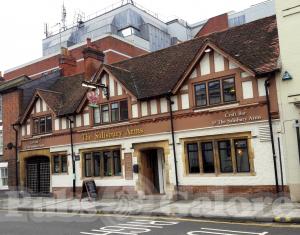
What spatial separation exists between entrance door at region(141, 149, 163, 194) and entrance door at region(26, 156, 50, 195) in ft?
25.1

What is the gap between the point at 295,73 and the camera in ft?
49.7

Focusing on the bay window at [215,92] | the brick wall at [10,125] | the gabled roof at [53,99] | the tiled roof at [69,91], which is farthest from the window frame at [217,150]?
the brick wall at [10,125]

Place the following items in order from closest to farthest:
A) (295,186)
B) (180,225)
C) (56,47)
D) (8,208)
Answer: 1. (180,225)
2. (295,186)
3. (8,208)
4. (56,47)

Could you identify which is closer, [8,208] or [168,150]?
[168,150]

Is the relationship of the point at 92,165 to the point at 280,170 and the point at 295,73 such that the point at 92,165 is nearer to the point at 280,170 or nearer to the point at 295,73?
the point at 280,170

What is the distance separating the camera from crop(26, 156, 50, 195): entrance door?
24734 mm

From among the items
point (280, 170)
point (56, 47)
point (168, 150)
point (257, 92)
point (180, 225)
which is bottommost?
point (180, 225)

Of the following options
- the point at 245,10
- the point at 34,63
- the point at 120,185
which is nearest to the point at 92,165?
the point at 120,185

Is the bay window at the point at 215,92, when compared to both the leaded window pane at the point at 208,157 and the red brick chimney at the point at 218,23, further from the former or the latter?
the red brick chimney at the point at 218,23

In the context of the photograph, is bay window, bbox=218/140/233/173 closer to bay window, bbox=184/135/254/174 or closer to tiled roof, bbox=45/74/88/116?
bay window, bbox=184/135/254/174

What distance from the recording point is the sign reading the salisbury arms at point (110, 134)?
65.8 ft

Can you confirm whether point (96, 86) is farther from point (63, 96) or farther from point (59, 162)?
point (59, 162)

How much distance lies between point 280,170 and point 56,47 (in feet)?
158

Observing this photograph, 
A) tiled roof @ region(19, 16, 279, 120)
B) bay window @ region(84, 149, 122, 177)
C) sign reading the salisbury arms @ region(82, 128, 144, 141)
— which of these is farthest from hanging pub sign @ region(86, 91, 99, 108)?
bay window @ region(84, 149, 122, 177)
